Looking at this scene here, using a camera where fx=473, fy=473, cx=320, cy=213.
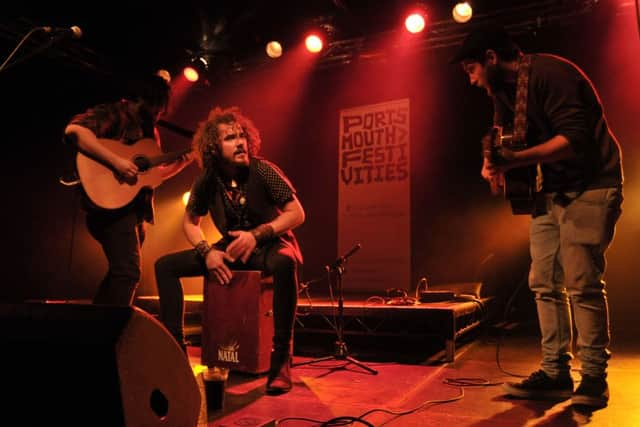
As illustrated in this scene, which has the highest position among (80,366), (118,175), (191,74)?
(191,74)

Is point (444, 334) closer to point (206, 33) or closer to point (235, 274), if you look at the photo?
point (235, 274)

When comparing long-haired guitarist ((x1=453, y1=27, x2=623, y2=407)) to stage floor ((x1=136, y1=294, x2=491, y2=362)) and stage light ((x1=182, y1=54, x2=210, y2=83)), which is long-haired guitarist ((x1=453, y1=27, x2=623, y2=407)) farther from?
stage light ((x1=182, y1=54, x2=210, y2=83))

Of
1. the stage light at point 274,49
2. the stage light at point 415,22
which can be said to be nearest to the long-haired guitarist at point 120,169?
the stage light at point 274,49

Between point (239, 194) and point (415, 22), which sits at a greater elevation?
point (415, 22)

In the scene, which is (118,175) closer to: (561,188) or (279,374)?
(279,374)

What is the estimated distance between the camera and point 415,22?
573 cm

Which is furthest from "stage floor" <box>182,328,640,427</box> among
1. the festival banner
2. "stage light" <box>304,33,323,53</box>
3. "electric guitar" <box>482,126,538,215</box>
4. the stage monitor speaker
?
"stage light" <box>304,33,323,53</box>

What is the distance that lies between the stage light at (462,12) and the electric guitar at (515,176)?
3612mm

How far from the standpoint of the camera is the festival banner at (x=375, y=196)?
6355 millimetres

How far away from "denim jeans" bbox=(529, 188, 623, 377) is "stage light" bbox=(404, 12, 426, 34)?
3972 millimetres

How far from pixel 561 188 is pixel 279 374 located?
5.64ft

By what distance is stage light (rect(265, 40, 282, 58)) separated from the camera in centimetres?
641

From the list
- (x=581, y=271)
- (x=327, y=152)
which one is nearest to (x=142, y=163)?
(x=581, y=271)

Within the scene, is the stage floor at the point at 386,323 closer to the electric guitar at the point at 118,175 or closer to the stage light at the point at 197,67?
the electric guitar at the point at 118,175
